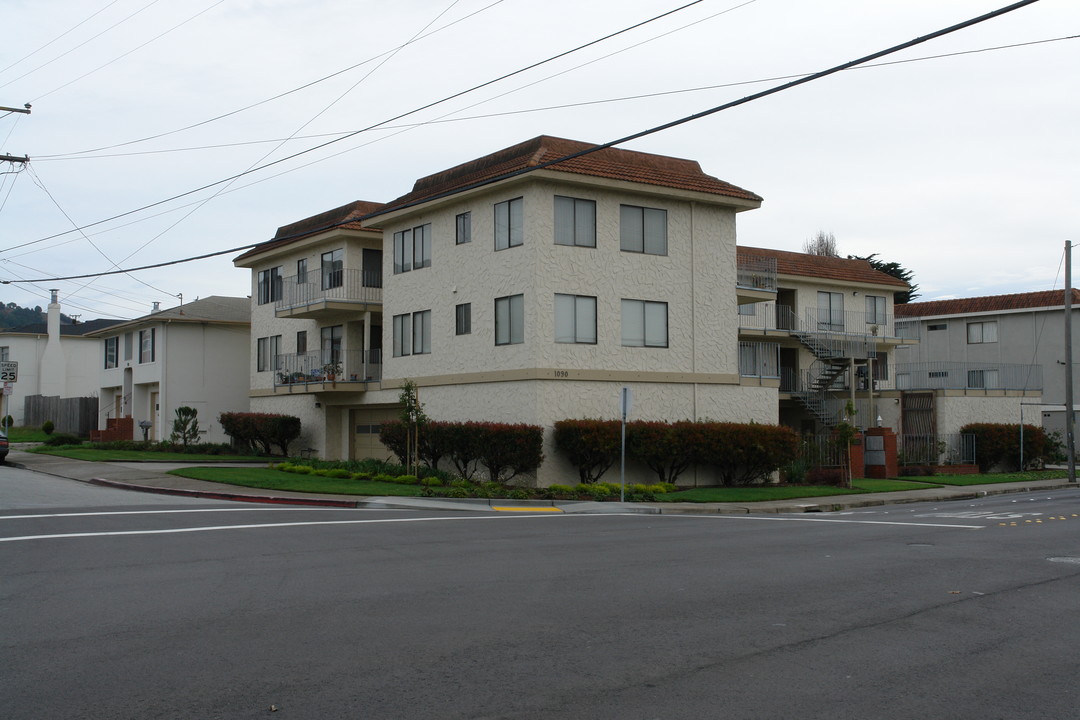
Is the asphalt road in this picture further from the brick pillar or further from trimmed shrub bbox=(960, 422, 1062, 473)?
trimmed shrub bbox=(960, 422, 1062, 473)

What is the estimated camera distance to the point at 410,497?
24.0 meters

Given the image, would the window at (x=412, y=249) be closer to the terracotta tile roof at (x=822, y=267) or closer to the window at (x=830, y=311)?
the terracotta tile roof at (x=822, y=267)

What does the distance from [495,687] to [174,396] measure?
42223 millimetres

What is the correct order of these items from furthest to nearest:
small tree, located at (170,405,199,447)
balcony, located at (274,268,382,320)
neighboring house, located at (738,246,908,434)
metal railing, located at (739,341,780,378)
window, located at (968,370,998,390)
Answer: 1. window, located at (968,370,998,390)
2. neighboring house, located at (738,246,908,434)
3. small tree, located at (170,405,199,447)
4. balcony, located at (274,268,382,320)
5. metal railing, located at (739,341,780,378)

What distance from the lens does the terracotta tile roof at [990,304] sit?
5391 cm

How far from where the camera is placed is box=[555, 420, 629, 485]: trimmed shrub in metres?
27.2

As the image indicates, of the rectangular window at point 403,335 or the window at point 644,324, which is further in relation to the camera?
the rectangular window at point 403,335

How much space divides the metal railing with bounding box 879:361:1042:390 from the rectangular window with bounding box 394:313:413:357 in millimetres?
25315

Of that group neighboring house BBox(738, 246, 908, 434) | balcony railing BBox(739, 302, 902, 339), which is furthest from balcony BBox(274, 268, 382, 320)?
balcony railing BBox(739, 302, 902, 339)

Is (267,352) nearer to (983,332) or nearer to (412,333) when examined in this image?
(412,333)

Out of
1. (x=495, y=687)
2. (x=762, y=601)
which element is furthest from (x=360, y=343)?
(x=495, y=687)

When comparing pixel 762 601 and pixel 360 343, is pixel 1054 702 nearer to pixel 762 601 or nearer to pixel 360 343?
pixel 762 601

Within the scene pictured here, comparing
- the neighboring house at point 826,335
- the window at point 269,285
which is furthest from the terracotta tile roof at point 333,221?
the neighboring house at point 826,335

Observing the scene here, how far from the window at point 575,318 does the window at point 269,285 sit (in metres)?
17.8
